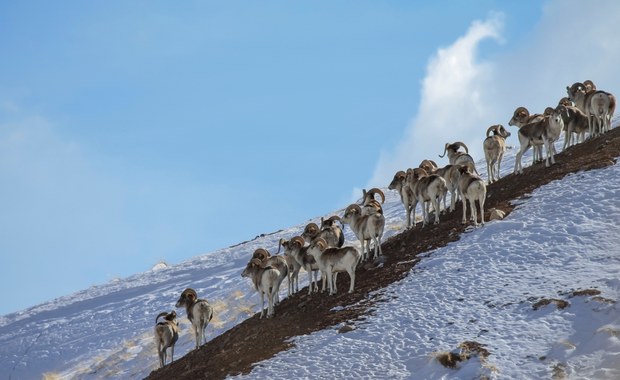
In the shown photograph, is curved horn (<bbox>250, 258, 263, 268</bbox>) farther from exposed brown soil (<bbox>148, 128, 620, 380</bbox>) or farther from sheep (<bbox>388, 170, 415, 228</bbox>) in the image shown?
sheep (<bbox>388, 170, 415, 228</bbox>)

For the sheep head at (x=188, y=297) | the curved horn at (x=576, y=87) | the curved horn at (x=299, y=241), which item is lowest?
the sheep head at (x=188, y=297)

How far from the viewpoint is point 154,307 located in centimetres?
3909

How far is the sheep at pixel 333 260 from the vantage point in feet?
83.0

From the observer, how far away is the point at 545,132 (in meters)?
31.2

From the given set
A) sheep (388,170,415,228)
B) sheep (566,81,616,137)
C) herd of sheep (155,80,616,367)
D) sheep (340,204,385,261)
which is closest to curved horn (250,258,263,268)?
herd of sheep (155,80,616,367)

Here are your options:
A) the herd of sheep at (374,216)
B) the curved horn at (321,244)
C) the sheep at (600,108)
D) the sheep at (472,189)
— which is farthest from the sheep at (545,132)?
the curved horn at (321,244)

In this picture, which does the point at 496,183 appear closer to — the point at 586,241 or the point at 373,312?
the point at 586,241

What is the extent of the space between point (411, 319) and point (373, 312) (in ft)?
4.77

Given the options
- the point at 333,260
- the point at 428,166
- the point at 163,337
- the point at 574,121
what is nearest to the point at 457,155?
the point at 428,166

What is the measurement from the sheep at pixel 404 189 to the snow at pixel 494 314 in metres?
3.45

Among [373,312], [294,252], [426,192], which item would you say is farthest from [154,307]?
[373,312]

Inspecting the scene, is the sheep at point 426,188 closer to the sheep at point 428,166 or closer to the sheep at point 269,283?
the sheep at point 428,166

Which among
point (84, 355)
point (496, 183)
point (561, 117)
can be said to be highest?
point (561, 117)

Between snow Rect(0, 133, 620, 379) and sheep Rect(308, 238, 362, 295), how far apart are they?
131 centimetres
